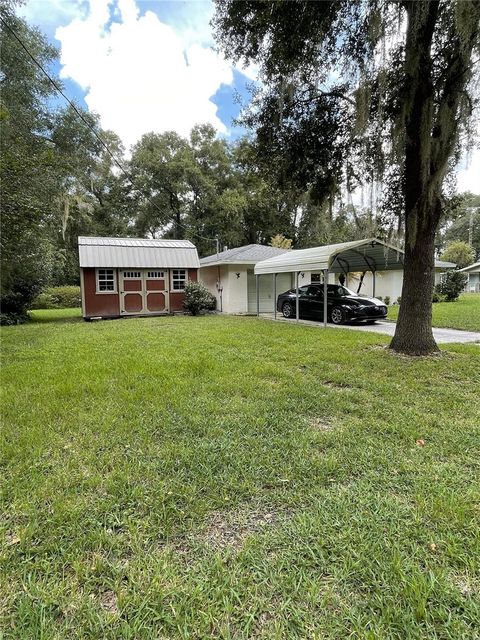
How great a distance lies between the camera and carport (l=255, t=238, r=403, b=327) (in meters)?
9.73

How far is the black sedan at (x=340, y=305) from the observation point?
1094 centimetres

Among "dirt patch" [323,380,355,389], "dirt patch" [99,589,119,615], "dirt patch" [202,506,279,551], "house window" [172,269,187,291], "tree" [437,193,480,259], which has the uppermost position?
"tree" [437,193,480,259]

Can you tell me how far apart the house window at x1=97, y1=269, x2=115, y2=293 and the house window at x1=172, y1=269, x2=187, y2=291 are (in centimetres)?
268

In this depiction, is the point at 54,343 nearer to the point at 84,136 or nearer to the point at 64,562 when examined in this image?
the point at 64,562

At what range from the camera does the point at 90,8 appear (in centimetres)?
752

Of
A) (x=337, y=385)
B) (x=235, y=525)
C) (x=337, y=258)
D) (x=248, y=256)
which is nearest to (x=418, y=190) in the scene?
(x=337, y=385)

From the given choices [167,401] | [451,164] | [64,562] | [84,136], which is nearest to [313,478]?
[64,562]

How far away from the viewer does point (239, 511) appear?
6.88ft

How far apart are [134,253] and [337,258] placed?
28.6 feet

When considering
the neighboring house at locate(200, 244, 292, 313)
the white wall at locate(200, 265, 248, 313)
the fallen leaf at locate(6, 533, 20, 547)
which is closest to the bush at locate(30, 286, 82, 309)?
the neighboring house at locate(200, 244, 292, 313)

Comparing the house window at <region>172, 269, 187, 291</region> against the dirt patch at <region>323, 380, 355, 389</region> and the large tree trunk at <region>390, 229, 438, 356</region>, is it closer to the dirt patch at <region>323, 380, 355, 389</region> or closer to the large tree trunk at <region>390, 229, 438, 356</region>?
the large tree trunk at <region>390, 229, 438, 356</region>

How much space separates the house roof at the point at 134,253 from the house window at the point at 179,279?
0.35 meters

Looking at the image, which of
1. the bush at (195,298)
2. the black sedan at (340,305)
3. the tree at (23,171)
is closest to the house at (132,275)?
the bush at (195,298)

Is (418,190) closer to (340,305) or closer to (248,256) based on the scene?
(340,305)
